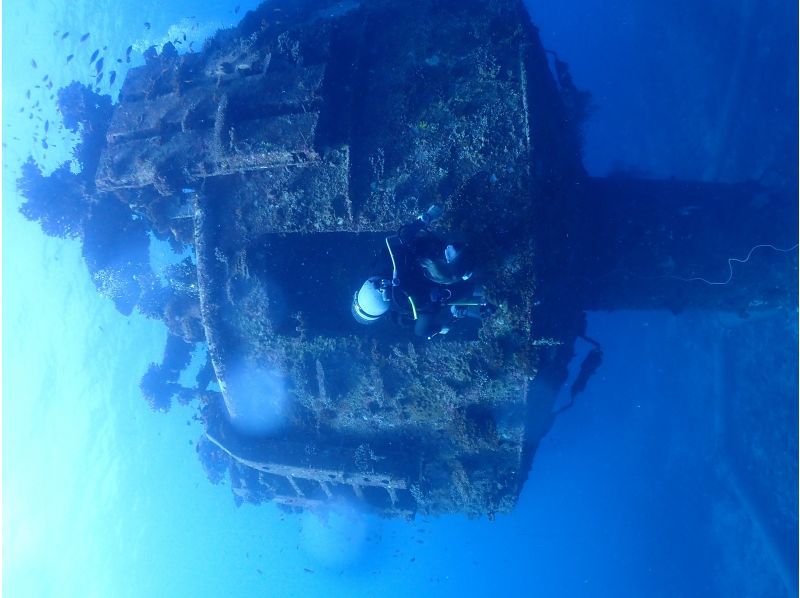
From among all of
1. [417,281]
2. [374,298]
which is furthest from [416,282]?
[374,298]

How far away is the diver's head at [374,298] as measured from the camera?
5.25m

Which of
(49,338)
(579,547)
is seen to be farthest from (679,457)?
(49,338)

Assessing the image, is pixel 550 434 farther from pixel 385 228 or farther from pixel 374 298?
pixel 374 298

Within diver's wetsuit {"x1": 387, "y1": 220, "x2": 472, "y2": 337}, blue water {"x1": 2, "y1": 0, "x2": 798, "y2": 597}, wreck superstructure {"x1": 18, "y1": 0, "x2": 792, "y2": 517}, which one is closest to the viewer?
diver's wetsuit {"x1": 387, "y1": 220, "x2": 472, "y2": 337}

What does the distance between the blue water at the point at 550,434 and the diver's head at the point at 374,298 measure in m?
6.65

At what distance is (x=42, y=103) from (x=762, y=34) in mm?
35176

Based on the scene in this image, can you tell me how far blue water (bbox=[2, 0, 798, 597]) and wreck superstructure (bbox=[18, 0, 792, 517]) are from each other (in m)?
1.64

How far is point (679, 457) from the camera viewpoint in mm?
12211

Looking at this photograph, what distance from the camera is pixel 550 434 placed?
1324 centimetres

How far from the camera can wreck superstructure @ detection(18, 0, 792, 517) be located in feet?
21.4

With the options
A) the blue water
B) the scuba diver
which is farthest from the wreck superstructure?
the blue water

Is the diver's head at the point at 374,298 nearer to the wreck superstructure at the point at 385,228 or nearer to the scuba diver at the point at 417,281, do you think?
the scuba diver at the point at 417,281

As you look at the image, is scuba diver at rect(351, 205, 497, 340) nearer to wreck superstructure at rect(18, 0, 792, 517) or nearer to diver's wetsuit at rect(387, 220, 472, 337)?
diver's wetsuit at rect(387, 220, 472, 337)

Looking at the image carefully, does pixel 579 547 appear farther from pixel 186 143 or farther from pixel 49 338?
pixel 49 338
